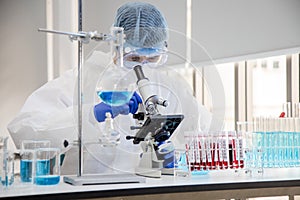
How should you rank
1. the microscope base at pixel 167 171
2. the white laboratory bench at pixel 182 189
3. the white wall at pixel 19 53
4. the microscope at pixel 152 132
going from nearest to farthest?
the white laboratory bench at pixel 182 189 → the microscope at pixel 152 132 → the microscope base at pixel 167 171 → the white wall at pixel 19 53

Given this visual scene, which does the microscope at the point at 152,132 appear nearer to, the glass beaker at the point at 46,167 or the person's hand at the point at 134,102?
the person's hand at the point at 134,102

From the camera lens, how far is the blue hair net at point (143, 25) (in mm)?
1819

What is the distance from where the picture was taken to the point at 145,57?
70.1 inches

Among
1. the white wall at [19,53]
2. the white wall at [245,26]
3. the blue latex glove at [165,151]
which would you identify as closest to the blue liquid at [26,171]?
the blue latex glove at [165,151]

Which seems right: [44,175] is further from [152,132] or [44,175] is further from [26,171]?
[152,132]

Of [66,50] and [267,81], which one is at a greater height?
[66,50]

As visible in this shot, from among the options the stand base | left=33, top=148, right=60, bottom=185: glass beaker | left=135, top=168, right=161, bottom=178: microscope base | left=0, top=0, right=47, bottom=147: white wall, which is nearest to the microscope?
left=135, top=168, right=161, bottom=178: microscope base

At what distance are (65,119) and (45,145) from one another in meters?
0.66

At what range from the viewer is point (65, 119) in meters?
2.23

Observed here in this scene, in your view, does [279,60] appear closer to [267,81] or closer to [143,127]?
[267,81]

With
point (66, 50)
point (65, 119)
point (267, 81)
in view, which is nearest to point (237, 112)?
point (267, 81)

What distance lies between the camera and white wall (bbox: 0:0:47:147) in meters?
4.53

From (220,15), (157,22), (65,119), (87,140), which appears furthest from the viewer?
(220,15)

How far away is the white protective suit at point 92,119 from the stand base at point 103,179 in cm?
15
